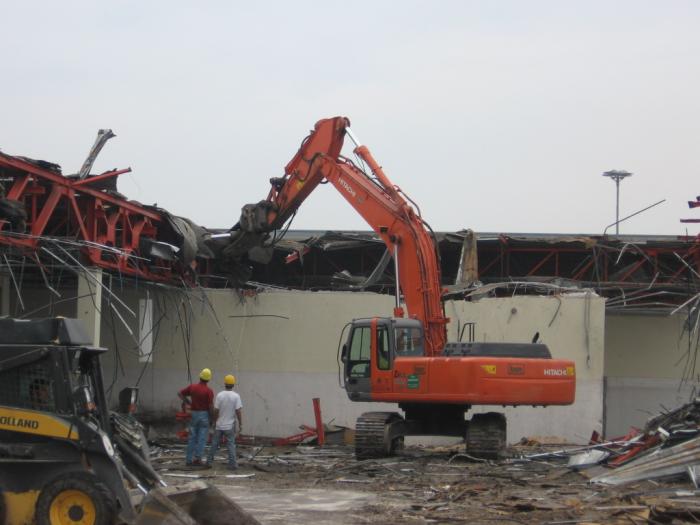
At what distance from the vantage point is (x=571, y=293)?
1057 inches

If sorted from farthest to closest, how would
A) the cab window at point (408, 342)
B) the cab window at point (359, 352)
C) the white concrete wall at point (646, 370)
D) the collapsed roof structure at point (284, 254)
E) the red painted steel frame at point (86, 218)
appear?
the white concrete wall at point (646, 370)
the collapsed roof structure at point (284, 254)
the cab window at point (359, 352)
the red painted steel frame at point (86, 218)
the cab window at point (408, 342)

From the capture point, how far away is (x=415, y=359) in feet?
65.8

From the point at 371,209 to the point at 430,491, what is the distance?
7.15 m

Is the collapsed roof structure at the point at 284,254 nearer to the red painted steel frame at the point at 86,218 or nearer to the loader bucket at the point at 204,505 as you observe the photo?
the red painted steel frame at the point at 86,218

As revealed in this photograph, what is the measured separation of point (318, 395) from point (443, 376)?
26.7 ft

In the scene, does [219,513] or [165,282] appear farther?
[165,282]

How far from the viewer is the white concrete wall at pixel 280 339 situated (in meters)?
26.5

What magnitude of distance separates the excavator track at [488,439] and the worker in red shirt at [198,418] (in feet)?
15.8

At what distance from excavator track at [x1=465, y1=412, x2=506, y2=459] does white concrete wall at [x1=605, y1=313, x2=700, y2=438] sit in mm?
9997

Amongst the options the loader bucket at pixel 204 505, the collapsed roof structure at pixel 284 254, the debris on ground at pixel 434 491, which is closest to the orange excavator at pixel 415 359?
the debris on ground at pixel 434 491

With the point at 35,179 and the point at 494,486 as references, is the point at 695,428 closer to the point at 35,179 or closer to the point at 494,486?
the point at 494,486

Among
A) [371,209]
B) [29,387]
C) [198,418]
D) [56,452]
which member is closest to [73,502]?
[56,452]

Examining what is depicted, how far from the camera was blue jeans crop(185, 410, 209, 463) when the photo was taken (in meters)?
20.0

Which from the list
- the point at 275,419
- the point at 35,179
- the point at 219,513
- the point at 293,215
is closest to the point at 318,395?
the point at 275,419
